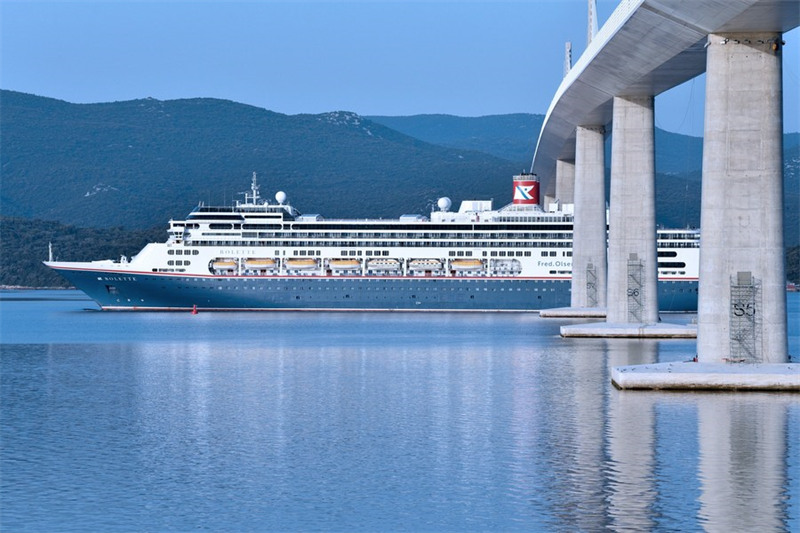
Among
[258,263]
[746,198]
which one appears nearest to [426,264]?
[258,263]

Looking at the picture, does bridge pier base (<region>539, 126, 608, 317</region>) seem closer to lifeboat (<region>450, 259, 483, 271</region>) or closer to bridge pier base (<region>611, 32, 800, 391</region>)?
lifeboat (<region>450, 259, 483, 271</region>)

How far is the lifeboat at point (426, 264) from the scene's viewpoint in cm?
9062

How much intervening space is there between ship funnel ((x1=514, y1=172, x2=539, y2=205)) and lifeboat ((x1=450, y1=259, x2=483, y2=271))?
6.58 meters

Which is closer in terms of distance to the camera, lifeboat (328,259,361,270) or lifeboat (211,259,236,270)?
lifeboat (211,259,236,270)

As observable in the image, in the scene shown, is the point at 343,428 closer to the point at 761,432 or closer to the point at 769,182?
the point at 761,432

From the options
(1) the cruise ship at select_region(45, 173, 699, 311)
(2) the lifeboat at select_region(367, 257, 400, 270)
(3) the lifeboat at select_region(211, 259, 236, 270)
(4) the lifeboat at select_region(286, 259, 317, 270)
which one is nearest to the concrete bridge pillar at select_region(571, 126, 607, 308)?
(1) the cruise ship at select_region(45, 173, 699, 311)

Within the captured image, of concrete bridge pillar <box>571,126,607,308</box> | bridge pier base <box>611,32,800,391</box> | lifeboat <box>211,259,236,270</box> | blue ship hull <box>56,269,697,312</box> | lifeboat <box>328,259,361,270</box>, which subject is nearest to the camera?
bridge pier base <box>611,32,800,391</box>

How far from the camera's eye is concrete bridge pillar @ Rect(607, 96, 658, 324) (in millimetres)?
50969

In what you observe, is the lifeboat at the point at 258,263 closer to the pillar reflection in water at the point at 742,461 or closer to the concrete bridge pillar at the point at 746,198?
the concrete bridge pillar at the point at 746,198

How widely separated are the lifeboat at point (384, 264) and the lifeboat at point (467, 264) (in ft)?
12.9

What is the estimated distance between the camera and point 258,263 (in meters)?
90.6

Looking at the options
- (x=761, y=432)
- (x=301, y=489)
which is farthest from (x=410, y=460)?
(x=761, y=432)

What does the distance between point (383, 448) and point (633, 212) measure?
100 feet

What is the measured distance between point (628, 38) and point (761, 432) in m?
18.4
